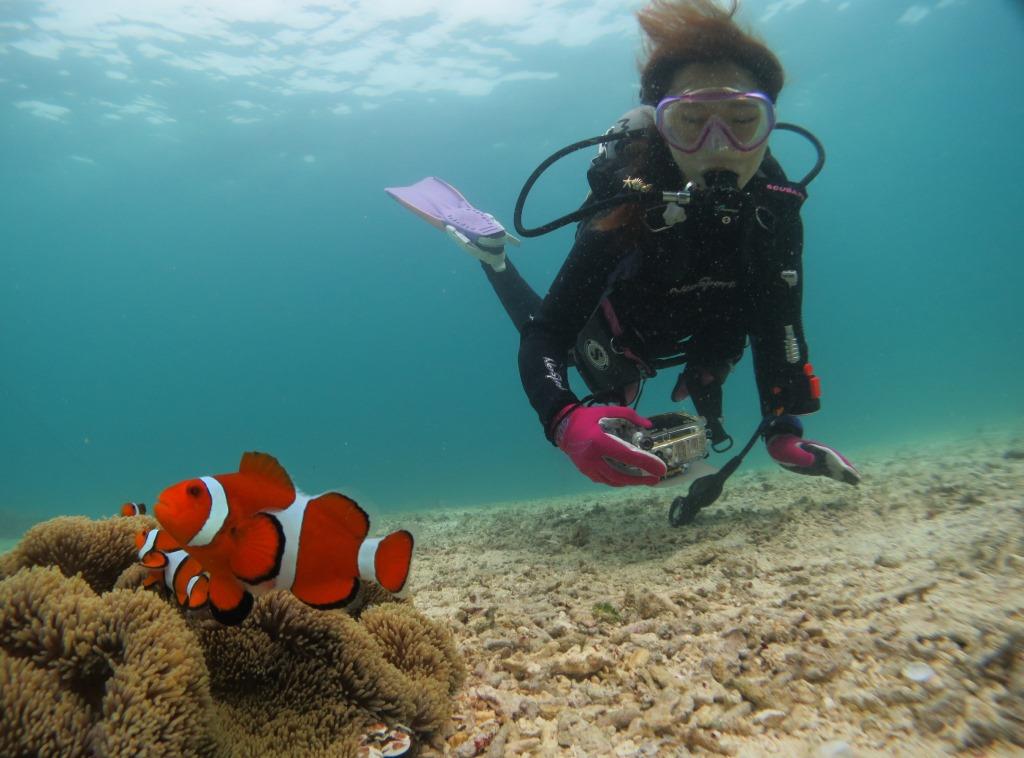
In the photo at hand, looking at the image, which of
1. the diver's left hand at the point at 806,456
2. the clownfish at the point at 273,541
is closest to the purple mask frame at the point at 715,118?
the diver's left hand at the point at 806,456

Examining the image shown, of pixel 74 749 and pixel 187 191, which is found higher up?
pixel 187 191

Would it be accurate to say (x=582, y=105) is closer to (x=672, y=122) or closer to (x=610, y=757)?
(x=672, y=122)

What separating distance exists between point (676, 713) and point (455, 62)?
1013 inches

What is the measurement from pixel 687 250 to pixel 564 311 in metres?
0.97

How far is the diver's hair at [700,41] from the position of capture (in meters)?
3.71

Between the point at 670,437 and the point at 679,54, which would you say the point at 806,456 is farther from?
the point at 679,54

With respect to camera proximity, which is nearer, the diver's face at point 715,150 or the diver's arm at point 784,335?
the diver's face at point 715,150

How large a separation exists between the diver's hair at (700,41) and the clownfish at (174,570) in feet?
13.4

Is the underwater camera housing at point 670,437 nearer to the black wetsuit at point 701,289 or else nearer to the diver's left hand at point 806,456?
the black wetsuit at point 701,289

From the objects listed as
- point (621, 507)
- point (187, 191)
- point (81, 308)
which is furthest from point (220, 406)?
point (621, 507)

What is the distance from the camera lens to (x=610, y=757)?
1.55 metres

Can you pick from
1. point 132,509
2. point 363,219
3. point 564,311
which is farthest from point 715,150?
point 363,219

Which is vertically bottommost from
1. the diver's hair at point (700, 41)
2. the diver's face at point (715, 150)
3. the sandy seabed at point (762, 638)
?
the sandy seabed at point (762, 638)

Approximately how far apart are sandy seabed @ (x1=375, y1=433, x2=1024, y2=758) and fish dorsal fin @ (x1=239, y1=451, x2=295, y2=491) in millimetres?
1052
